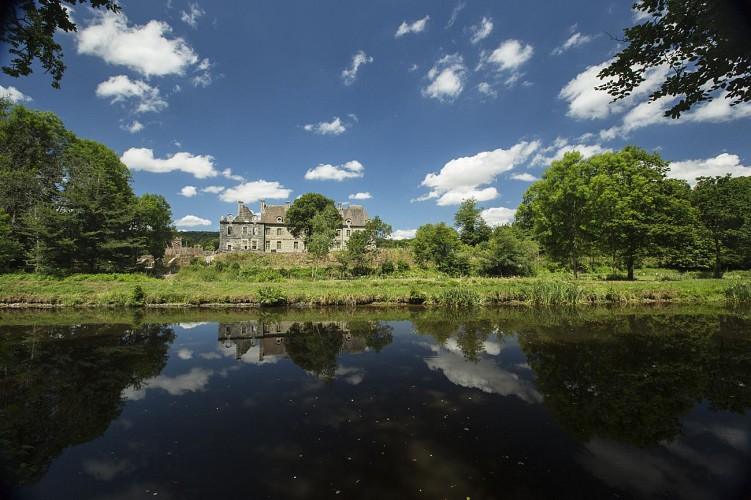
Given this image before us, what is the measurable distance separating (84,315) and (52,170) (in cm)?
2281

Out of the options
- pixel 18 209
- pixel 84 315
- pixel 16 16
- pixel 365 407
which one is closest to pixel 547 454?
pixel 365 407

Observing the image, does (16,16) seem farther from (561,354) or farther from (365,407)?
(561,354)

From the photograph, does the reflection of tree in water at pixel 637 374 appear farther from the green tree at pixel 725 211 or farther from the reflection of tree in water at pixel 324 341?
the green tree at pixel 725 211

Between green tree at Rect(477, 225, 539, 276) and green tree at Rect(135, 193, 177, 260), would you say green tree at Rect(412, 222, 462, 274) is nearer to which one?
green tree at Rect(477, 225, 539, 276)

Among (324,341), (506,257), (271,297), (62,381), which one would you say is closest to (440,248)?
(506,257)

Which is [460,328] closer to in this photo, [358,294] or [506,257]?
[358,294]

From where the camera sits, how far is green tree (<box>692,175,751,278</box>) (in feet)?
101

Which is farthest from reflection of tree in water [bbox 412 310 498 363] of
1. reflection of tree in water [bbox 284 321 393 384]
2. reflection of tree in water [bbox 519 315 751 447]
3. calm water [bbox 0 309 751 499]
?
reflection of tree in water [bbox 284 321 393 384]

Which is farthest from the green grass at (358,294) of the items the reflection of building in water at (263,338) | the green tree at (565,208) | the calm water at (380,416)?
the calm water at (380,416)

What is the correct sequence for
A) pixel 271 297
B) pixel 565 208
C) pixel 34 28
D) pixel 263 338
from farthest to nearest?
pixel 565 208 → pixel 271 297 → pixel 263 338 → pixel 34 28

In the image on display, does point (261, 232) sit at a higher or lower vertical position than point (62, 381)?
higher

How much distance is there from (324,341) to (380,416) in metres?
6.60

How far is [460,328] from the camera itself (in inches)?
590

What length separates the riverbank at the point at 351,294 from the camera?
69.8ft
